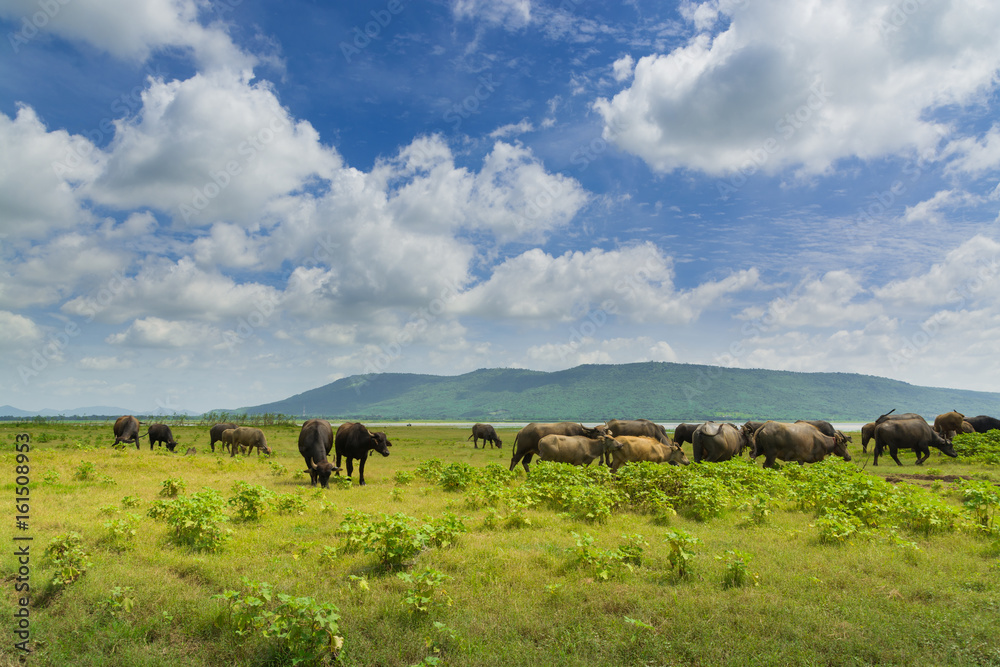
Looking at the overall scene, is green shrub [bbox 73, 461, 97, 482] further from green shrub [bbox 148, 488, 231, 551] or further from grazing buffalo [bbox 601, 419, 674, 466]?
grazing buffalo [bbox 601, 419, 674, 466]

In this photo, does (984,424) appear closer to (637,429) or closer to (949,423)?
(949,423)

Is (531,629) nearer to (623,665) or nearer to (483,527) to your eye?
(623,665)

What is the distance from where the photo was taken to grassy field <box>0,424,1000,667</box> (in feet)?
20.8

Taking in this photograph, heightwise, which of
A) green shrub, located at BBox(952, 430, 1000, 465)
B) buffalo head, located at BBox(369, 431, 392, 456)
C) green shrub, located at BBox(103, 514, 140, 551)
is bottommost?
green shrub, located at BBox(952, 430, 1000, 465)

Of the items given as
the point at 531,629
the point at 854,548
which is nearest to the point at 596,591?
the point at 531,629

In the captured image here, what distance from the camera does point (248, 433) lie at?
36875mm

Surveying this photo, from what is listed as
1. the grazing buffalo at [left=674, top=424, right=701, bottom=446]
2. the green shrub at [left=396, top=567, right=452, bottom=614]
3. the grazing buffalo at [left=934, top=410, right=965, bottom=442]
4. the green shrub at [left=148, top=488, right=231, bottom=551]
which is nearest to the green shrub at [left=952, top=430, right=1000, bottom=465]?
the grazing buffalo at [left=934, top=410, right=965, bottom=442]

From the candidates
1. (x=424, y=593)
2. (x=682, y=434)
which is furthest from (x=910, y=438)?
(x=424, y=593)

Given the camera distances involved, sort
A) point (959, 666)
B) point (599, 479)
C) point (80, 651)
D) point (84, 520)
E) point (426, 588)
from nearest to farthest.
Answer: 1. point (959, 666)
2. point (80, 651)
3. point (426, 588)
4. point (84, 520)
5. point (599, 479)

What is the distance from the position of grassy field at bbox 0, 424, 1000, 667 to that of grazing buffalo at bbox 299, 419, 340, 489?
15.3ft

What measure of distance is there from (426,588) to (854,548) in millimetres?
8302

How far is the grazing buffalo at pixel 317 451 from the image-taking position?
18188 mm

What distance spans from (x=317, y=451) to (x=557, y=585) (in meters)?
13.8

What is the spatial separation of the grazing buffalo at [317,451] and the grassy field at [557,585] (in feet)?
15.3
